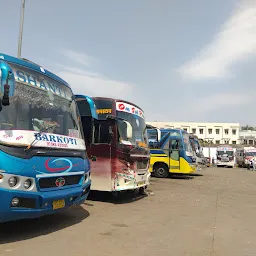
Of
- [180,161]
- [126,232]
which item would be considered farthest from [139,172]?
[180,161]

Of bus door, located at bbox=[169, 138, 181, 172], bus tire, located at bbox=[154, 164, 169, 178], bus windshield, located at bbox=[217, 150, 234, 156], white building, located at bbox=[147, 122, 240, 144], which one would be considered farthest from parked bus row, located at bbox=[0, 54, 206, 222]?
white building, located at bbox=[147, 122, 240, 144]

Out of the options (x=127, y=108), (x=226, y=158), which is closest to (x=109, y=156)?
(x=127, y=108)

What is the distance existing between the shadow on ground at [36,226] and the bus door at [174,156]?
11775 millimetres

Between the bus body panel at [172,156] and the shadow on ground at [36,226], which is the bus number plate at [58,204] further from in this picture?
the bus body panel at [172,156]

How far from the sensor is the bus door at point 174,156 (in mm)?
19312

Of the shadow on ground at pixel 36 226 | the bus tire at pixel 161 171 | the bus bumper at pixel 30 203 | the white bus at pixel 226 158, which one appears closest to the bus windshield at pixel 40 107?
the bus bumper at pixel 30 203

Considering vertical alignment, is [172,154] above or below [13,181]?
above

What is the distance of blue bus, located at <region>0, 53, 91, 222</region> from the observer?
17.7 feet

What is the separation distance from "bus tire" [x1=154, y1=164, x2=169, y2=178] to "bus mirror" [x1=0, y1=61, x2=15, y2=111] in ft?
49.4

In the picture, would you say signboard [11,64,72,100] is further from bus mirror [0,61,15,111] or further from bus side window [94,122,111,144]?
bus side window [94,122,111,144]

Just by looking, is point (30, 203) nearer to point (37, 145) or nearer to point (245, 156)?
point (37, 145)

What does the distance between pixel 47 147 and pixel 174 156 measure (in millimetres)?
13993

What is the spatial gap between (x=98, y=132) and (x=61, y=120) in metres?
3.19

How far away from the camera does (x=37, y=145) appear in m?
5.86
